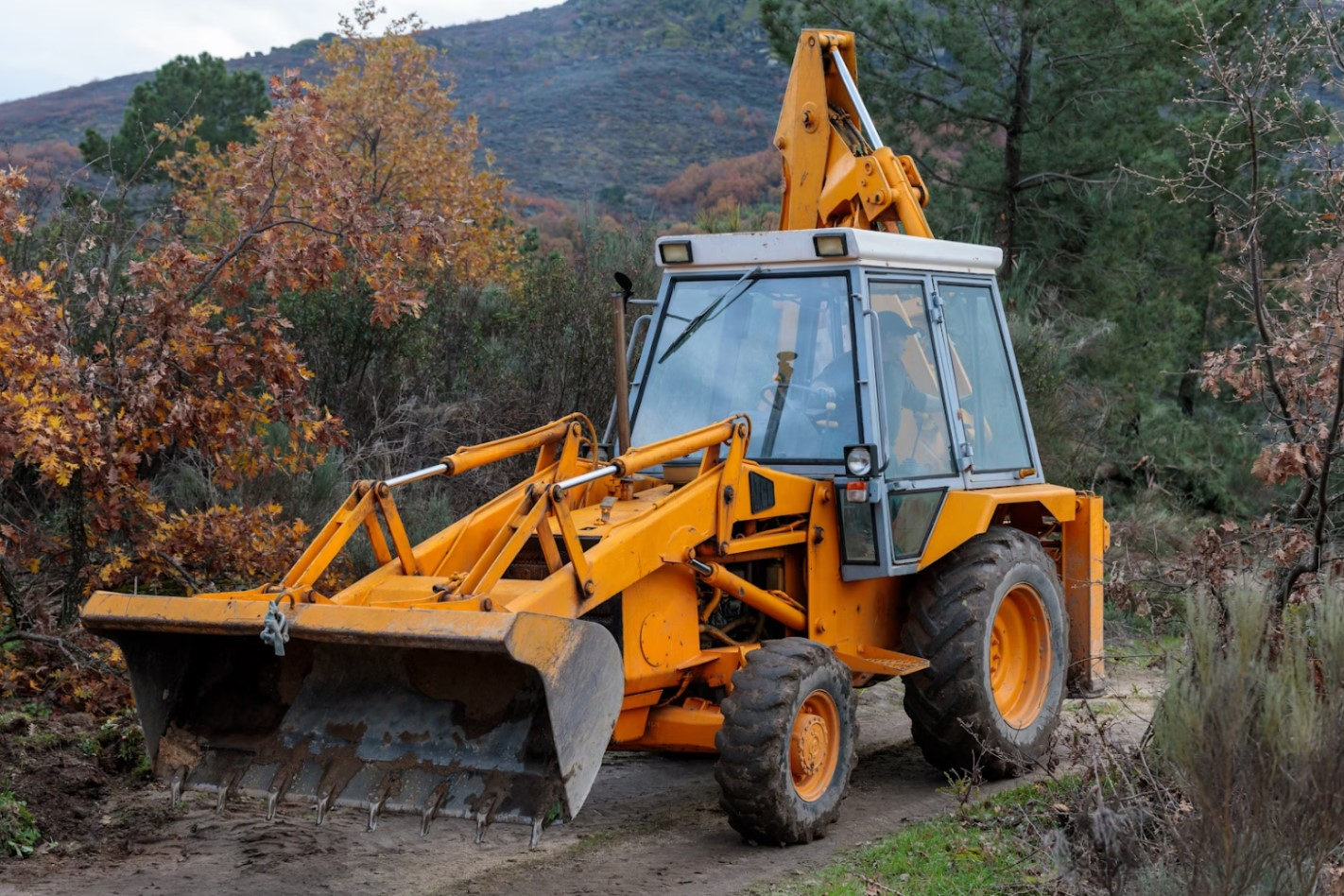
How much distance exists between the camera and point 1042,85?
16.1 m

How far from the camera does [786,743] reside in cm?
584

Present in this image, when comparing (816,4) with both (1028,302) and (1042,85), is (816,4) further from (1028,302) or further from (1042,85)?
(1028,302)

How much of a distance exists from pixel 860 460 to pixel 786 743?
1.39 m

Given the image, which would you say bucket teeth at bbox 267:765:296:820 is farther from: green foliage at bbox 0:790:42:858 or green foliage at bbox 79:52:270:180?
green foliage at bbox 79:52:270:180

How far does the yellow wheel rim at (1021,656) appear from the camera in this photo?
294 inches

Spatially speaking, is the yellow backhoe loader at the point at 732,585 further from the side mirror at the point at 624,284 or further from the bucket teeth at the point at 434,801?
the side mirror at the point at 624,284

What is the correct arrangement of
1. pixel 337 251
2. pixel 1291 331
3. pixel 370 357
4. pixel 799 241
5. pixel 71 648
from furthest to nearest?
pixel 370 357 → pixel 337 251 → pixel 71 648 → pixel 1291 331 → pixel 799 241

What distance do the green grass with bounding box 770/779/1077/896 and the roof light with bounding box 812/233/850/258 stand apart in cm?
257

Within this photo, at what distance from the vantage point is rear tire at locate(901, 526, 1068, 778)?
6.88m

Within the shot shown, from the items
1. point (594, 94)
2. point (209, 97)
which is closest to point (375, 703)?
point (209, 97)

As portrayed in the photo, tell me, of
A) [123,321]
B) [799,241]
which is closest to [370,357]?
[123,321]

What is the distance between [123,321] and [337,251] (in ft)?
5.61

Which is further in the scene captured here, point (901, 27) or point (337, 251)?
point (901, 27)

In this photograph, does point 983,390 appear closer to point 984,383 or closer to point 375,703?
point 984,383
